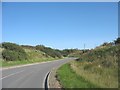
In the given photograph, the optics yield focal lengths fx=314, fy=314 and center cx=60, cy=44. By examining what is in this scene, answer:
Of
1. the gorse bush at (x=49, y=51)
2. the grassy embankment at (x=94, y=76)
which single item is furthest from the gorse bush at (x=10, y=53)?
the gorse bush at (x=49, y=51)

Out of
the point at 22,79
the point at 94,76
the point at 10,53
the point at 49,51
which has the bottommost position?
the point at 22,79

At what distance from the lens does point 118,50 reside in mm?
35562

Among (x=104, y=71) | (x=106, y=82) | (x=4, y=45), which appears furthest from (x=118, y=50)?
(x=4, y=45)

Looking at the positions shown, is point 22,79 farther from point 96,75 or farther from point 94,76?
point 96,75

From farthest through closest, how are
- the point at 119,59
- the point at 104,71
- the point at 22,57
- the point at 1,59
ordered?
1. the point at 22,57
2. the point at 1,59
3. the point at 119,59
4. the point at 104,71

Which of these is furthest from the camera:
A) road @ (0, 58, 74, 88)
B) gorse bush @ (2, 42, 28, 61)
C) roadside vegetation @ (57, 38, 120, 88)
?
gorse bush @ (2, 42, 28, 61)

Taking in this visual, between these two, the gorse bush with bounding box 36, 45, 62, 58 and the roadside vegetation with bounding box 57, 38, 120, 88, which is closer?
the roadside vegetation with bounding box 57, 38, 120, 88

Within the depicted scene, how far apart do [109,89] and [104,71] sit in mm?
9326

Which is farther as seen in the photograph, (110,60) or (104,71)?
(110,60)

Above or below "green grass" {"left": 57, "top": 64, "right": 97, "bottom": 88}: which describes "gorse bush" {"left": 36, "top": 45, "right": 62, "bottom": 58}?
above

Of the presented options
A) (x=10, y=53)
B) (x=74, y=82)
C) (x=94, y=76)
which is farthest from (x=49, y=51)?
(x=74, y=82)

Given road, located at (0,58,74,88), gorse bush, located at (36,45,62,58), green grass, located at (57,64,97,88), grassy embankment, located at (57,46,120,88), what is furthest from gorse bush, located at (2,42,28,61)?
gorse bush, located at (36,45,62,58)

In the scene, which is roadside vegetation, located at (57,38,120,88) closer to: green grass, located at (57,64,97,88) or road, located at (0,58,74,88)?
green grass, located at (57,64,97,88)

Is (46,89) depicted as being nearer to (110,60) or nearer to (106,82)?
(106,82)
